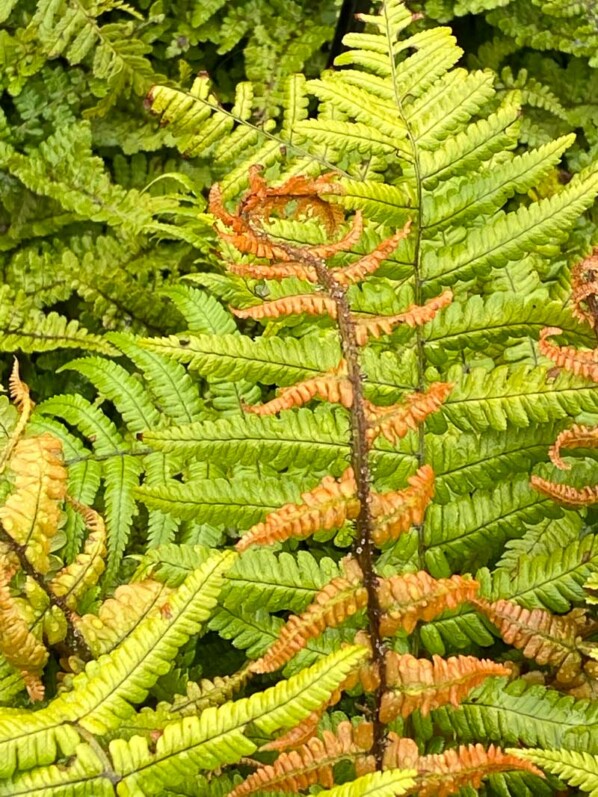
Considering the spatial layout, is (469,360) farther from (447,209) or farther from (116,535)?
(116,535)

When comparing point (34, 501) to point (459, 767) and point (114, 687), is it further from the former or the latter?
point (459, 767)

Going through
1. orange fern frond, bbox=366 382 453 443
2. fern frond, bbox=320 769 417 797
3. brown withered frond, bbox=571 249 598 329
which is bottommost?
fern frond, bbox=320 769 417 797

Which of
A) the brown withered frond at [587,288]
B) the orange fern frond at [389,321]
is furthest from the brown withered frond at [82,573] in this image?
the brown withered frond at [587,288]

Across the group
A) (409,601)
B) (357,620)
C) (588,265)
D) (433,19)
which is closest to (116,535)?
(357,620)

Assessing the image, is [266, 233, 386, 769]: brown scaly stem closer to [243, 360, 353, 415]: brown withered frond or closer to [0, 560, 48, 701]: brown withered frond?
[243, 360, 353, 415]: brown withered frond

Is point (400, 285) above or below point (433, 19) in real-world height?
below

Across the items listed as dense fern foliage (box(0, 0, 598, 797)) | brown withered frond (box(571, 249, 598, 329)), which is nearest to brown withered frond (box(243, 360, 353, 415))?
dense fern foliage (box(0, 0, 598, 797))
